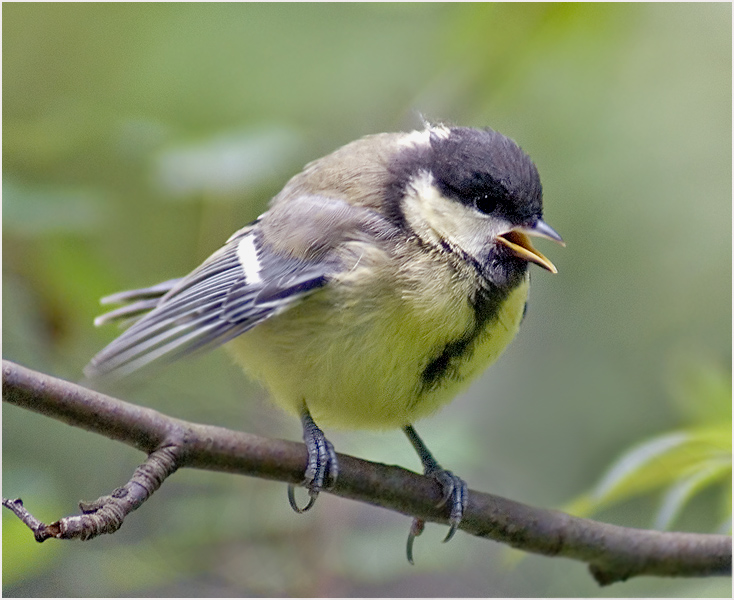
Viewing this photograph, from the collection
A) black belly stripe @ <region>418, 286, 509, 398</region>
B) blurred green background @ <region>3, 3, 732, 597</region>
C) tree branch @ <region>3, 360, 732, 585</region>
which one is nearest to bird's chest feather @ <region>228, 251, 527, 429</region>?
black belly stripe @ <region>418, 286, 509, 398</region>

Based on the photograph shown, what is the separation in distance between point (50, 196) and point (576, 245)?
136 centimetres

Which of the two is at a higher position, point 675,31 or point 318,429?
point 675,31

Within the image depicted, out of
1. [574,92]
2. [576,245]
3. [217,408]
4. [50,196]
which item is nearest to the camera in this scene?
[50,196]

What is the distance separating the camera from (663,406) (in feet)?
7.14

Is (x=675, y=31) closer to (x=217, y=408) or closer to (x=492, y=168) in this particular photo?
(x=492, y=168)

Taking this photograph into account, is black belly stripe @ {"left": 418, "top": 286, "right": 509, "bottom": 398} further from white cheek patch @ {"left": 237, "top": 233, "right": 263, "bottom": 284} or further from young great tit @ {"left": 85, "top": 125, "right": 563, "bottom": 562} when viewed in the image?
white cheek patch @ {"left": 237, "top": 233, "right": 263, "bottom": 284}

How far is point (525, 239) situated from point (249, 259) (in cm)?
46

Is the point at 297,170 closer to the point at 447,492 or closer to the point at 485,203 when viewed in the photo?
the point at 485,203

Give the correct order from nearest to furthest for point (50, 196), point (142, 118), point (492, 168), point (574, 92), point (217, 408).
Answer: point (492, 168) → point (50, 196) → point (142, 118) → point (217, 408) → point (574, 92)

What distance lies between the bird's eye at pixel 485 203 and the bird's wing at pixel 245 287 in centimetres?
15

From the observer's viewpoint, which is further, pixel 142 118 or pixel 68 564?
pixel 142 118

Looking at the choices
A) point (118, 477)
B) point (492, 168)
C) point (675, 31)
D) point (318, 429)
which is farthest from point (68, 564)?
point (675, 31)

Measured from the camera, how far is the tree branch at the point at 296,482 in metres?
0.89

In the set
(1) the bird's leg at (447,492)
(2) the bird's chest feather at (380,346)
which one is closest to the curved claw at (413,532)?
(1) the bird's leg at (447,492)
